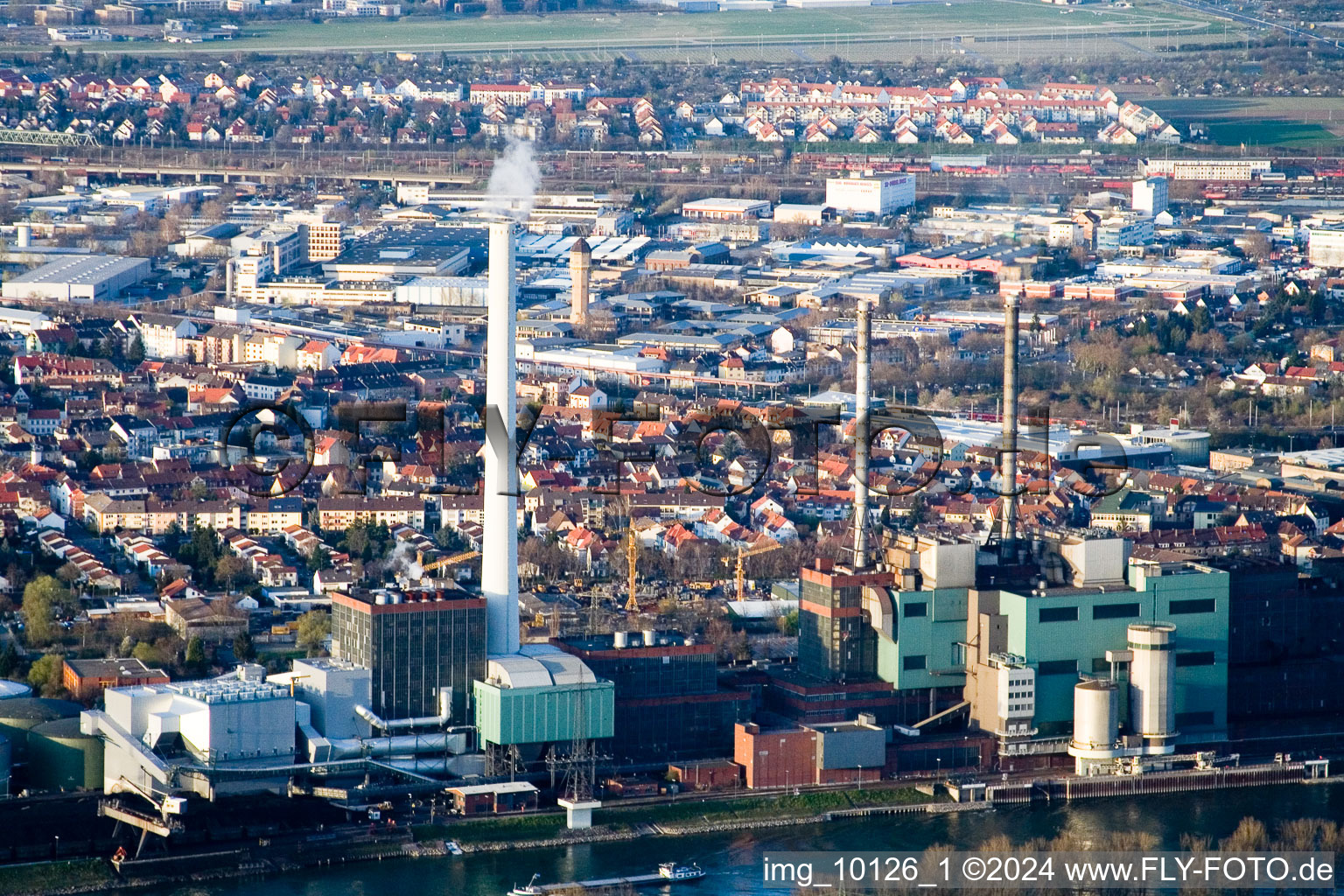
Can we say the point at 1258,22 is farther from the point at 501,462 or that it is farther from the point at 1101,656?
the point at 501,462

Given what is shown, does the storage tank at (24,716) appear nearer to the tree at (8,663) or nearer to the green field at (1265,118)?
the tree at (8,663)

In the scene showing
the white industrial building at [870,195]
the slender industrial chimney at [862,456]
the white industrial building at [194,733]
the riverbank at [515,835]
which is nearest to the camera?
the riverbank at [515,835]

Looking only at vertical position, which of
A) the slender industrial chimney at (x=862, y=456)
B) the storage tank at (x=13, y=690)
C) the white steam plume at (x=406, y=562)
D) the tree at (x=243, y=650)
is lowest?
the white steam plume at (x=406, y=562)

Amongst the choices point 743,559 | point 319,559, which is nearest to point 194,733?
point 319,559

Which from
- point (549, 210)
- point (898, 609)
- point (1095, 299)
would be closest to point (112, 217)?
point (549, 210)

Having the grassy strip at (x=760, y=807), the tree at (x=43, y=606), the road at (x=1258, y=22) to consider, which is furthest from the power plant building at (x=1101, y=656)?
the road at (x=1258, y=22)

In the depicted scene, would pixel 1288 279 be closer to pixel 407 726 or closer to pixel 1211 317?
pixel 1211 317
